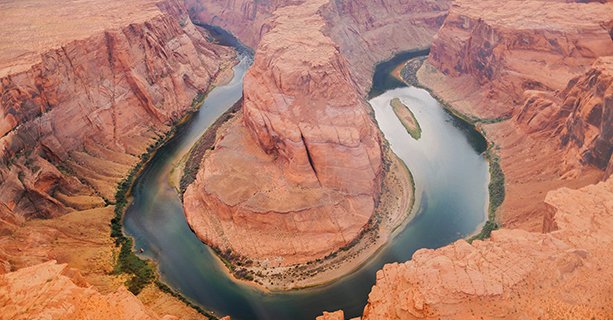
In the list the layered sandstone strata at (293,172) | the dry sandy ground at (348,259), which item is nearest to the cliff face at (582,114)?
the dry sandy ground at (348,259)

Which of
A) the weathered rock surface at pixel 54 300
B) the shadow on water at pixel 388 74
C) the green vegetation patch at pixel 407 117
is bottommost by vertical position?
the green vegetation patch at pixel 407 117

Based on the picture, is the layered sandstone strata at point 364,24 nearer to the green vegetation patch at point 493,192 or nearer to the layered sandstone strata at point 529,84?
the layered sandstone strata at point 529,84

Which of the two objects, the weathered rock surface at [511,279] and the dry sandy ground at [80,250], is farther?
the dry sandy ground at [80,250]

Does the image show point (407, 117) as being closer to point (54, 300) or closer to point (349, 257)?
point (349, 257)

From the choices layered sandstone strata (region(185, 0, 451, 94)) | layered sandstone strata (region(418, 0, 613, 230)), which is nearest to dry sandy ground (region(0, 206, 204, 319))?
layered sandstone strata (region(418, 0, 613, 230))

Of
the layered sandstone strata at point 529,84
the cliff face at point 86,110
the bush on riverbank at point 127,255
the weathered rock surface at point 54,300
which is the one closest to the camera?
the weathered rock surface at point 54,300

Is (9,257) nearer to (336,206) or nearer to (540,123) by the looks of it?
(336,206)
